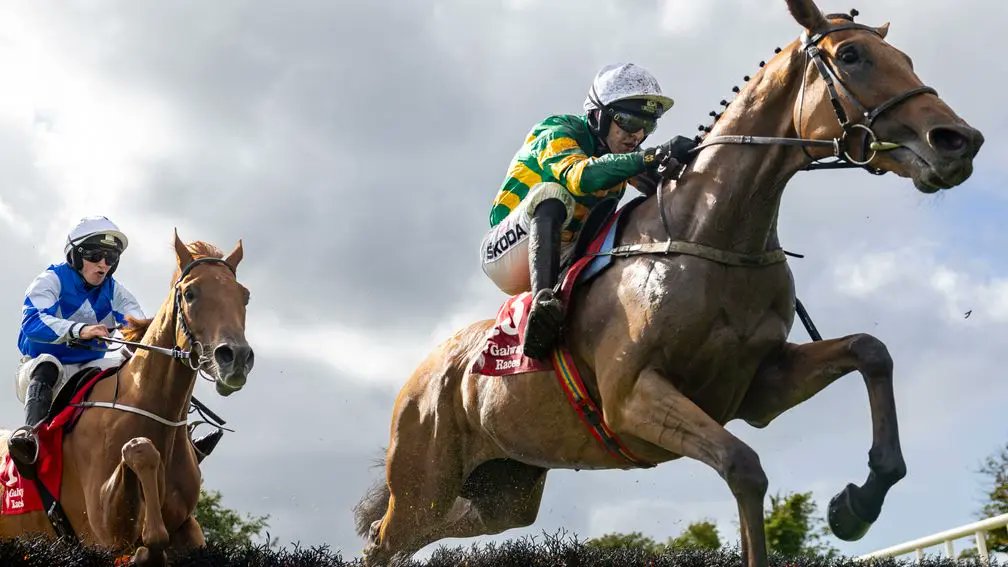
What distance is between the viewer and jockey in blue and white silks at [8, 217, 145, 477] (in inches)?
373

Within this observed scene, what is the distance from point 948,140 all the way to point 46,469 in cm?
664

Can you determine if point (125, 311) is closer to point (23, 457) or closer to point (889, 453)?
point (23, 457)

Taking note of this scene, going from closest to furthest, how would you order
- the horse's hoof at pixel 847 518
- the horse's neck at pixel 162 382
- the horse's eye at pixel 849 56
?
the horse's hoof at pixel 847 518, the horse's eye at pixel 849 56, the horse's neck at pixel 162 382

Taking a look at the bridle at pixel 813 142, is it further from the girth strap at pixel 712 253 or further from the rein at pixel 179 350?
the rein at pixel 179 350

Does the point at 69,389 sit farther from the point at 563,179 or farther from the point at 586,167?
the point at 586,167

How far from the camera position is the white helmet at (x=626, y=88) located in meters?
7.76

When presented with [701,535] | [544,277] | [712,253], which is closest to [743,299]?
[712,253]

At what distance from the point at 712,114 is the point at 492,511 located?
10.7 feet

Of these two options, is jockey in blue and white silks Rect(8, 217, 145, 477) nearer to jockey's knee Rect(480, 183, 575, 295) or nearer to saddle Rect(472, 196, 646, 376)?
jockey's knee Rect(480, 183, 575, 295)

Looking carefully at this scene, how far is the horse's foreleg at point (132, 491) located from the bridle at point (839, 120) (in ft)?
13.3

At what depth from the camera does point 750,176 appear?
6.93 meters

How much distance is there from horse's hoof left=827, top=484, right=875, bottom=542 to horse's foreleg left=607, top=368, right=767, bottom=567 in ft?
2.12

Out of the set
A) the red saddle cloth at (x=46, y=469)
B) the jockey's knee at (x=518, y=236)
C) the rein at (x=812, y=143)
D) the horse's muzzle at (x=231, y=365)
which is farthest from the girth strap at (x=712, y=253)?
the red saddle cloth at (x=46, y=469)

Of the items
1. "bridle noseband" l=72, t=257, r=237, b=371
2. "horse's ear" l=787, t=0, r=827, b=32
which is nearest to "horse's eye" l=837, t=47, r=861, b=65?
"horse's ear" l=787, t=0, r=827, b=32
